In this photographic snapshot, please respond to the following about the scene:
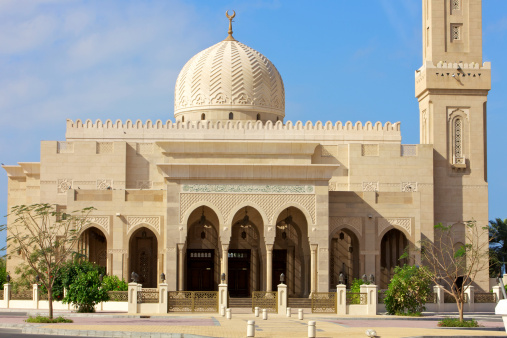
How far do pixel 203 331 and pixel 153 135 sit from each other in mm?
16079

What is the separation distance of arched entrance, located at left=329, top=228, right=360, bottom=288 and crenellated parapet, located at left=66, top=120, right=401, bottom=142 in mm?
3773

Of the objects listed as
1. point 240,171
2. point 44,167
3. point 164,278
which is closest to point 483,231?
point 240,171

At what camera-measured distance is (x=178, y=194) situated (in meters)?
29.6

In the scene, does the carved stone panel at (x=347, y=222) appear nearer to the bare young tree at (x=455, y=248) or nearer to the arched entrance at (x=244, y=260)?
the bare young tree at (x=455, y=248)

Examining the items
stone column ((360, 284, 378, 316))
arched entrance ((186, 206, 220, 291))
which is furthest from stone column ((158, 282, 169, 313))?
arched entrance ((186, 206, 220, 291))

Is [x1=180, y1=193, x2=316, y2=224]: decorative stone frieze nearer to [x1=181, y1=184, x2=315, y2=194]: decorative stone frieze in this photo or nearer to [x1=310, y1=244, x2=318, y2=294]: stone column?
[x1=181, y1=184, x2=315, y2=194]: decorative stone frieze

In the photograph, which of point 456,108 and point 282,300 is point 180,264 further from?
point 456,108

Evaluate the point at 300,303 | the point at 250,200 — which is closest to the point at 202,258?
the point at 250,200

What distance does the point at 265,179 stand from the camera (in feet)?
98.0

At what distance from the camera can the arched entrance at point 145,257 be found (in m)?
32.6

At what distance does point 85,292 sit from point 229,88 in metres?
13.0

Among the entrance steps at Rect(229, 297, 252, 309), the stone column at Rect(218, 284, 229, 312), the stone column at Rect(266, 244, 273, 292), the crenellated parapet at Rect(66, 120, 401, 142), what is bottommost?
the entrance steps at Rect(229, 297, 252, 309)

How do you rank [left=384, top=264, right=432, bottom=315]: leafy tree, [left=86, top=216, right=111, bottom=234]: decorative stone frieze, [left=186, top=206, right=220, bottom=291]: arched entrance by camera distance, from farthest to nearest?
[left=186, top=206, right=220, bottom=291]: arched entrance
[left=86, top=216, right=111, bottom=234]: decorative stone frieze
[left=384, top=264, right=432, bottom=315]: leafy tree

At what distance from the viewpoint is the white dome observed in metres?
35.4
